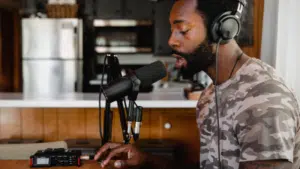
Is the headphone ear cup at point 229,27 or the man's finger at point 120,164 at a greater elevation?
the headphone ear cup at point 229,27

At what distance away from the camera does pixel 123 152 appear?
1.26 meters

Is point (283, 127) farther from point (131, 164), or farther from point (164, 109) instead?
point (164, 109)

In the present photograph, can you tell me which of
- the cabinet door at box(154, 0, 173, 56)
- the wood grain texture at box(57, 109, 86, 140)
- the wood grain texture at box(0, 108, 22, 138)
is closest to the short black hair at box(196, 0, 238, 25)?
the wood grain texture at box(57, 109, 86, 140)

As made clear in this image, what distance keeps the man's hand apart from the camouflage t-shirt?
254 mm

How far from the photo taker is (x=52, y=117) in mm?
2293

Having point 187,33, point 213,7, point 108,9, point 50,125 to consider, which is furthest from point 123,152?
point 108,9

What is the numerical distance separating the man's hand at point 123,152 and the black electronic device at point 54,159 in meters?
0.23

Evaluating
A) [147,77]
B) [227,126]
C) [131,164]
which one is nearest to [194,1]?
[147,77]

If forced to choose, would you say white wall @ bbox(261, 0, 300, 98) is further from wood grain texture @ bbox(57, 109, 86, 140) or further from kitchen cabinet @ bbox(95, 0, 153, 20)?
kitchen cabinet @ bbox(95, 0, 153, 20)

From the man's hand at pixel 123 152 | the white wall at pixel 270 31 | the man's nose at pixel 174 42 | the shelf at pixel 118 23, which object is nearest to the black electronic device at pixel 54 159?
the man's hand at pixel 123 152

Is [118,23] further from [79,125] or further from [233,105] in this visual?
[233,105]

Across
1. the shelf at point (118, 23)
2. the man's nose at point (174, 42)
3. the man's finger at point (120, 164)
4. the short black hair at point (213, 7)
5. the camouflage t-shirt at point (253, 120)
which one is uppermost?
the shelf at point (118, 23)

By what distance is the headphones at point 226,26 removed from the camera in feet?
3.55

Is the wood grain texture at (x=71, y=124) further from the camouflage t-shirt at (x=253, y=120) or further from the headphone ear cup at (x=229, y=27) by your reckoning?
the headphone ear cup at (x=229, y=27)
